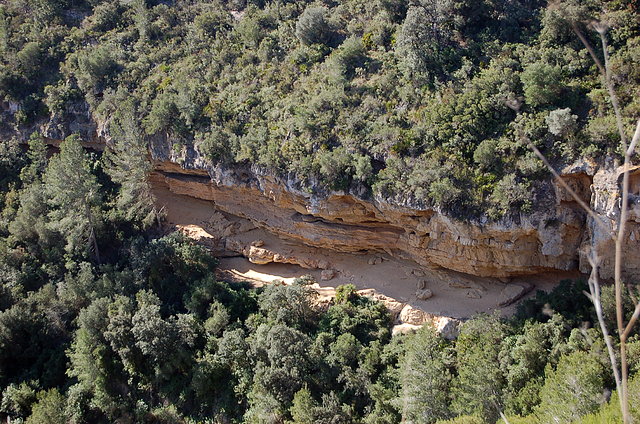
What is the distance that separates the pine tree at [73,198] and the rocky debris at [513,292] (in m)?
22.7

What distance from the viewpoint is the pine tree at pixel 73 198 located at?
92.6 feet

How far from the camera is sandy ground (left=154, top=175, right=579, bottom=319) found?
24.3 metres

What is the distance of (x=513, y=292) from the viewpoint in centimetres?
2391

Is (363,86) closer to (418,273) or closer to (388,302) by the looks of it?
(418,273)

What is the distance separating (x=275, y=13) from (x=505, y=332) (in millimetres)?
25093

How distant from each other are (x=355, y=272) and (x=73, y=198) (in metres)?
16.6

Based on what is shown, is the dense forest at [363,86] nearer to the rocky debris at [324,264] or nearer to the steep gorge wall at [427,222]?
the steep gorge wall at [427,222]

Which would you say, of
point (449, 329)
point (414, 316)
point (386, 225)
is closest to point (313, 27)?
point (386, 225)

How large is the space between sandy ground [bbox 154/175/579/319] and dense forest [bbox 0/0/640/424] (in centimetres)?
140

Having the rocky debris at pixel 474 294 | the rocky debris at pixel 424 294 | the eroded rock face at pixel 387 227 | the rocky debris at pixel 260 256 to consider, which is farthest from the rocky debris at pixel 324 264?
the rocky debris at pixel 474 294

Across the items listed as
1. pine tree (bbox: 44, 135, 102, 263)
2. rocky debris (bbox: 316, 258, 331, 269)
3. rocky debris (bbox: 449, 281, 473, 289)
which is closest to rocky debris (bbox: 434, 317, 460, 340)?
rocky debris (bbox: 449, 281, 473, 289)

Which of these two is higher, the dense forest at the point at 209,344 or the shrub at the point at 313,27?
the shrub at the point at 313,27

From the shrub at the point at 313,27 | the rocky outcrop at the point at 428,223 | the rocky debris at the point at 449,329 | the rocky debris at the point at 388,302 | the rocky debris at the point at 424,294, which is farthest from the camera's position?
the shrub at the point at 313,27

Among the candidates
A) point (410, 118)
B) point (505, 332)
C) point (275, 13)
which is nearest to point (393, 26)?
point (410, 118)
